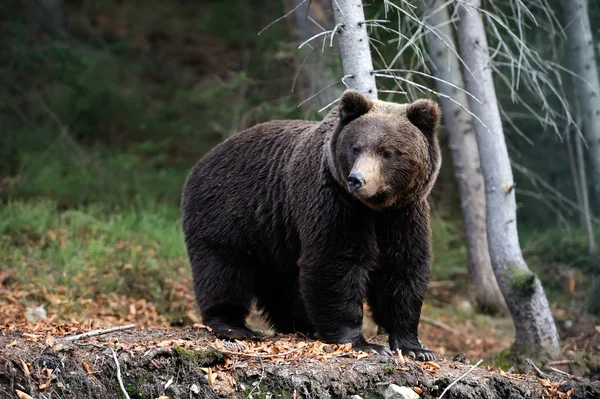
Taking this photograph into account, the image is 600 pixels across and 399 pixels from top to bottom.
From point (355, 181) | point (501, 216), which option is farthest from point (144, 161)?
point (355, 181)

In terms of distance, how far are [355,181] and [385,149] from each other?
0.52 metres

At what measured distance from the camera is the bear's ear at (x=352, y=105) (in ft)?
20.6

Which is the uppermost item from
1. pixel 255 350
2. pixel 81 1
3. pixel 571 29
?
pixel 81 1

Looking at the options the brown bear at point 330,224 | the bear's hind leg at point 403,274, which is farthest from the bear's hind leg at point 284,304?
the bear's hind leg at point 403,274

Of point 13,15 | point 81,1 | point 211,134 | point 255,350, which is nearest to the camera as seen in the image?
point 255,350

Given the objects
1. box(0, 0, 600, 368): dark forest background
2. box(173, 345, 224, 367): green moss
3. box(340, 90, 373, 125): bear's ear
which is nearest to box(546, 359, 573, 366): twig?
box(0, 0, 600, 368): dark forest background

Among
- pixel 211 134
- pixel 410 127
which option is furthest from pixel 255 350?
pixel 211 134

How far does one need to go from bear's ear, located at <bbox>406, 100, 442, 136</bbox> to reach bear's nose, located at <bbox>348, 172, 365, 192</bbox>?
0.91m

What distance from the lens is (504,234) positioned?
8727 mm

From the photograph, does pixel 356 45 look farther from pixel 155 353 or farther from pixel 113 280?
pixel 113 280

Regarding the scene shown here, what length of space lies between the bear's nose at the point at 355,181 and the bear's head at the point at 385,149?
0.26ft

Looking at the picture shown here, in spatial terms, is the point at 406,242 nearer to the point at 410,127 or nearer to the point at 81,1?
the point at 410,127

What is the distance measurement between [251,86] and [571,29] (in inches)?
245

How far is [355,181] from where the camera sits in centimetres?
571
